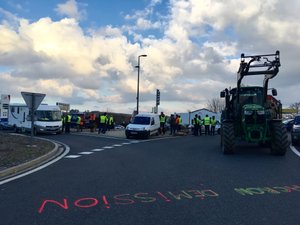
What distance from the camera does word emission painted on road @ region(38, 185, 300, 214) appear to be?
6.63 meters

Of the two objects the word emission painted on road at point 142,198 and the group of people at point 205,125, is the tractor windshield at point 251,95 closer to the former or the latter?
the word emission painted on road at point 142,198

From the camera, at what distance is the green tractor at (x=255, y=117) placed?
14.8 metres

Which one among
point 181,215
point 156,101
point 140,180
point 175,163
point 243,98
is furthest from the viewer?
point 156,101

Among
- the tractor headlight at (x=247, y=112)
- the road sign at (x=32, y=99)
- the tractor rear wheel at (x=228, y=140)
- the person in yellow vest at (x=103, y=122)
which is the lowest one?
the tractor rear wheel at (x=228, y=140)

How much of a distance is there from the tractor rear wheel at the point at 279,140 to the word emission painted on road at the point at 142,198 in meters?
6.66

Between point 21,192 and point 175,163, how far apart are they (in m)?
5.65

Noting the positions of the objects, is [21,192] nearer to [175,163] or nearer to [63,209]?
[63,209]

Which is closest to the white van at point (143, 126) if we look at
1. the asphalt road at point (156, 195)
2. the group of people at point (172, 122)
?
the group of people at point (172, 122)

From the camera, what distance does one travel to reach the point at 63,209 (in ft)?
20.9

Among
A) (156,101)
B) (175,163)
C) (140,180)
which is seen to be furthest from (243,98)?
(156,101)

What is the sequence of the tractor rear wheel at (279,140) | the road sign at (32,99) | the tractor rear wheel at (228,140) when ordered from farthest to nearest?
the road sign at (32,99) < the tractor rear wheel at (228,140) < the tractor rear wheel at (279,140)

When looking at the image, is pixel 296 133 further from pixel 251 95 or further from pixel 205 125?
pixel 205 125

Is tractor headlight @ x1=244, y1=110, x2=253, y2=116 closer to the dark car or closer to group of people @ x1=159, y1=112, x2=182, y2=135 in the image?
the dark car

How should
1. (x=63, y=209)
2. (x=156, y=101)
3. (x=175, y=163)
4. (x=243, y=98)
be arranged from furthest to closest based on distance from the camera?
(x=156, y=101) → (x=243, y=98) → (x=175, y=163) → (x=63, y=209)
